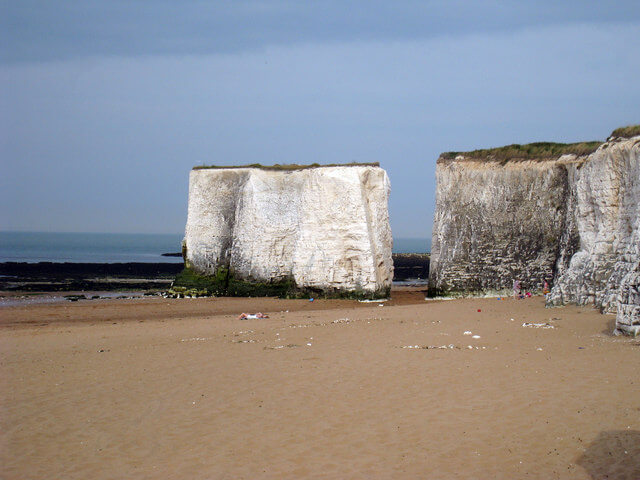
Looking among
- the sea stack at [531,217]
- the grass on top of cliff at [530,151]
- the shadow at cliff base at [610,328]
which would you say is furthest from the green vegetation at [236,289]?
the shadow at cliff base at [610,328]

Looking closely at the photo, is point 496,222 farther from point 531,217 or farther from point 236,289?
point 236,289

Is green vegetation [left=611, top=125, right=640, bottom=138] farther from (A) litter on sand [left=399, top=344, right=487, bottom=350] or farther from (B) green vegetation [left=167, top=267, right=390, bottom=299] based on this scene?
(B) green vegetation [left=167, top=267, right=390, bottom=299]

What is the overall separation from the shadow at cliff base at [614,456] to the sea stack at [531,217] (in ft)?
A: 34.8

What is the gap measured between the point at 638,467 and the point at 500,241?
772 inches

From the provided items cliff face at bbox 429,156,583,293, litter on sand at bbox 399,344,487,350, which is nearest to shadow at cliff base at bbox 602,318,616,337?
litter on sand at bbox 399,344,487,350

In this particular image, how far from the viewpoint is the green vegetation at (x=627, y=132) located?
17.4 metres

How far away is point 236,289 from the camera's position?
30000 mm

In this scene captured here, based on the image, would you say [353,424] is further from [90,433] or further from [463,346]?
[463,346]

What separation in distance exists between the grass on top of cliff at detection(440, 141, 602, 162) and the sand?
9.96 m

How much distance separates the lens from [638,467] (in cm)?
647

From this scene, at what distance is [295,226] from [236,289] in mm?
3742

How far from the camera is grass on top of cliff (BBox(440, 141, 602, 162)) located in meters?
24.1

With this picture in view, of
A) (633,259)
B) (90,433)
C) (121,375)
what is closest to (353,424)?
(90,433)

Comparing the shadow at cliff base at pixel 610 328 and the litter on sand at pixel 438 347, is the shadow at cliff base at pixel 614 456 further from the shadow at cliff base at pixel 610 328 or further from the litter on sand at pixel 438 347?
the shadow at cliff base at pixel 610 328
